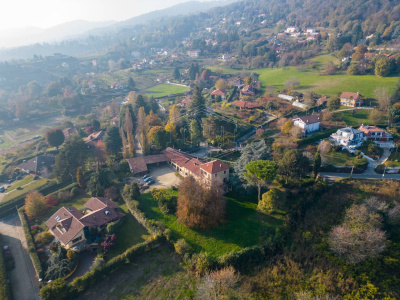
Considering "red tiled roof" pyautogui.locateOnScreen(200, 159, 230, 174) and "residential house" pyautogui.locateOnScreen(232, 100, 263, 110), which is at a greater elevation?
"red tiled roof" pyautogui.locateOnScreen(200, 159, 230, 174)

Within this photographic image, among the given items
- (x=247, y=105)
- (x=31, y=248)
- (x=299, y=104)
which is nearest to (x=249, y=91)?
(x=247, y=105)

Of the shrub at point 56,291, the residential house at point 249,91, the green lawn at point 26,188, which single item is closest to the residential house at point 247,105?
the residential house at point 249,91

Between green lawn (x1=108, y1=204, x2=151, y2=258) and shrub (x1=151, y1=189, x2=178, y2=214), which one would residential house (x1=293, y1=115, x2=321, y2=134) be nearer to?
shrub (x1=151, y1=189, x2=178, y2=214)

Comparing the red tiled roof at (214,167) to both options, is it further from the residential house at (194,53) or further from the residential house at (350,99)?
the residential house at (194,53)

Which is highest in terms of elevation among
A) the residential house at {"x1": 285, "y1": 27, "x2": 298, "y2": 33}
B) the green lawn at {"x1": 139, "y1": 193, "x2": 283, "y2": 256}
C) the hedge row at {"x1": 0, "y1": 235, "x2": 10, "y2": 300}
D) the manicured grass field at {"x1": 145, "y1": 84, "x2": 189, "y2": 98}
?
the residential house at {"x1": 285, "y1": 27, "x2": 298, "y2": 33}

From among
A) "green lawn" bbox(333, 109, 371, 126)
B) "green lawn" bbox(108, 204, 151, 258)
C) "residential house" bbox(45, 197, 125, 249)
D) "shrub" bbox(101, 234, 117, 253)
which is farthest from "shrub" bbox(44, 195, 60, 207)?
"green lawn" bbox(333, 109, 371, 126)

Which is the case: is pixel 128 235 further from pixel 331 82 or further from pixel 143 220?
pixel 331 82
